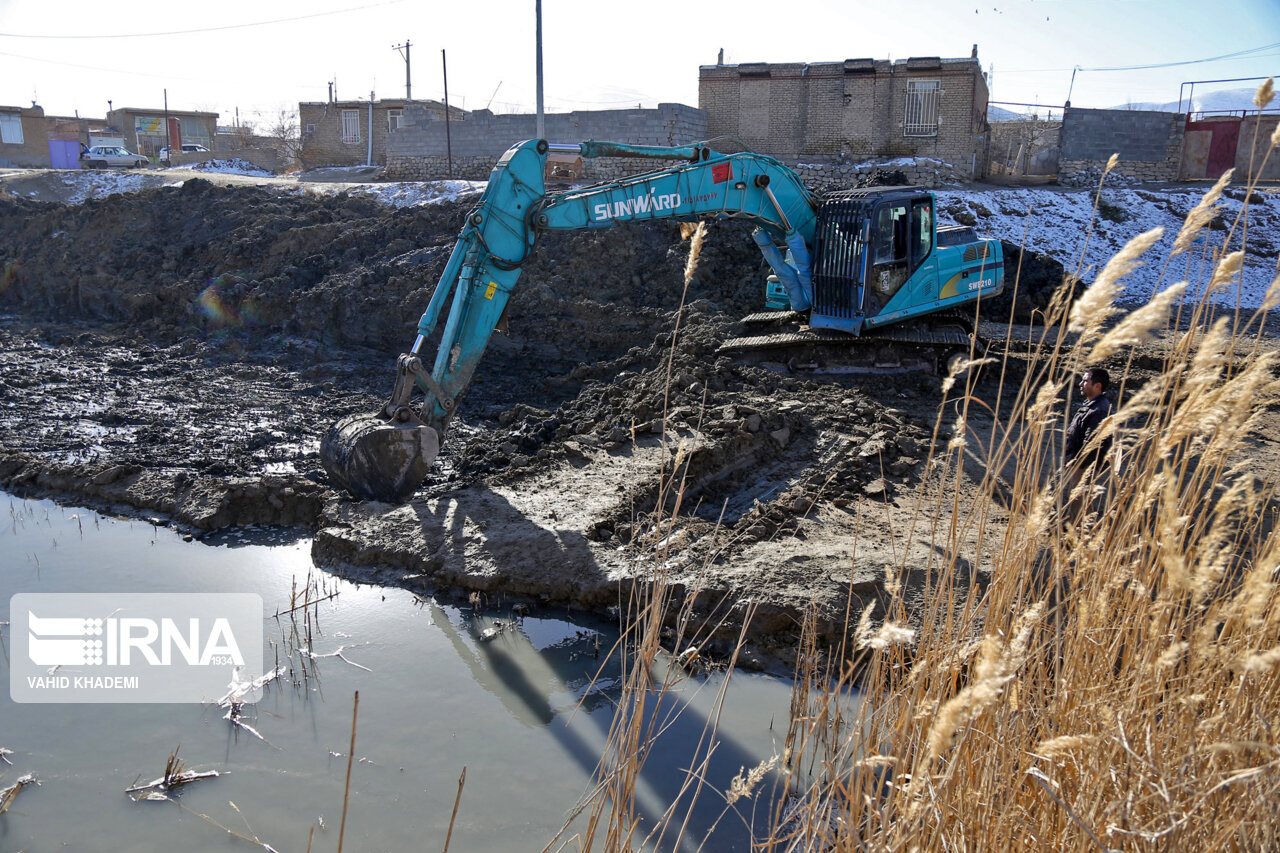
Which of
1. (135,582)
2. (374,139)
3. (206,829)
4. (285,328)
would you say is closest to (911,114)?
(285,328)

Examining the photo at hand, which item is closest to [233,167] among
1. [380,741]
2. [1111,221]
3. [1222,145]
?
[1111,221]

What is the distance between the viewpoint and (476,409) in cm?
1073

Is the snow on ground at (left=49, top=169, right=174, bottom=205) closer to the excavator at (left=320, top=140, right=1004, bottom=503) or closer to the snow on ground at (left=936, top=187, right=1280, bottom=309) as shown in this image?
the excavator at (left=320, top=140, right=1004, bottom=503)

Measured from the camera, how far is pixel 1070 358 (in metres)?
2.27

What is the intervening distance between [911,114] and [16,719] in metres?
23.9

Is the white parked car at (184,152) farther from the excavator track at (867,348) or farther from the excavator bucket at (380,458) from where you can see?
the excavator bucket at (380,458)

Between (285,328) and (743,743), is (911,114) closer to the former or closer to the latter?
(285,328)

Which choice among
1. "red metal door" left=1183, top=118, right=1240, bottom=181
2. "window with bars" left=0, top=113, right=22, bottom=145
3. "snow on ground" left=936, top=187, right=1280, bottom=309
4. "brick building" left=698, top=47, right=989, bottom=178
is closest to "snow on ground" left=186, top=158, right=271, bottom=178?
"window with bars" left=0, top=113, right=22, bottom=145

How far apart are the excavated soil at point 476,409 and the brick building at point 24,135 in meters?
33.1

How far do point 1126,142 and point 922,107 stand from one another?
6.10 metres

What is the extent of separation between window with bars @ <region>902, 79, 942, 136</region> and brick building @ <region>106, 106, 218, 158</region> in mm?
39375

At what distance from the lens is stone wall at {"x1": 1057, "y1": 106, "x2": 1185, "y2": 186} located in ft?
79.3

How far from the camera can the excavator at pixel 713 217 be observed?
7316 millimetres

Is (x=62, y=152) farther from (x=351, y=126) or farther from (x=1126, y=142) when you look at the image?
(x=1126, y=142)
